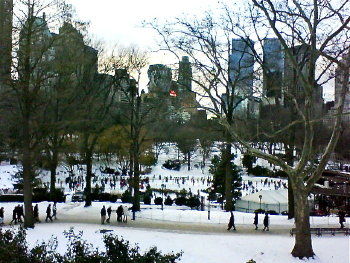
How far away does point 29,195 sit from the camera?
49.7 ft

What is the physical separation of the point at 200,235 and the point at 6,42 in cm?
1020

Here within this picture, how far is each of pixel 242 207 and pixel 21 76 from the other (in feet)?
48.8

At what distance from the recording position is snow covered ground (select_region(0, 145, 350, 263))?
11.0 meters

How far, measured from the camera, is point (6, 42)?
46.2 feet

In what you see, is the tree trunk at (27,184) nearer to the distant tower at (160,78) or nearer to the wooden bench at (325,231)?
the distant tower at (160,78)

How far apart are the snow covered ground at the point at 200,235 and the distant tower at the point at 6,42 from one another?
6.10m

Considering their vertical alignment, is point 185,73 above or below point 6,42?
below

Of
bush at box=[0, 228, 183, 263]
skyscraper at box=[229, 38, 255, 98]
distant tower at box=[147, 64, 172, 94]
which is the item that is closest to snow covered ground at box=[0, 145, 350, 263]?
bush at box=[0, 228, 183, 263]

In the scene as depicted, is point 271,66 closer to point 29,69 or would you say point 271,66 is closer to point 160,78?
point 160,78

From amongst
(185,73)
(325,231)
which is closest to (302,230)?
(325,231)

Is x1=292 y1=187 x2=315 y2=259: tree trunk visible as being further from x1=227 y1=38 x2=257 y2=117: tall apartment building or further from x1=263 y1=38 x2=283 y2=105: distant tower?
x1=227 y1=38 x2=257 y2=117: tall apartment building

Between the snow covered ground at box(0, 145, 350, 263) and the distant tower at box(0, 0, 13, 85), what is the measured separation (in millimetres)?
6097

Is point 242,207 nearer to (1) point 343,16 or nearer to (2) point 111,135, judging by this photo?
(2) point 111,135

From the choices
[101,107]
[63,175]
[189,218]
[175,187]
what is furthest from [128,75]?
[63,175]
